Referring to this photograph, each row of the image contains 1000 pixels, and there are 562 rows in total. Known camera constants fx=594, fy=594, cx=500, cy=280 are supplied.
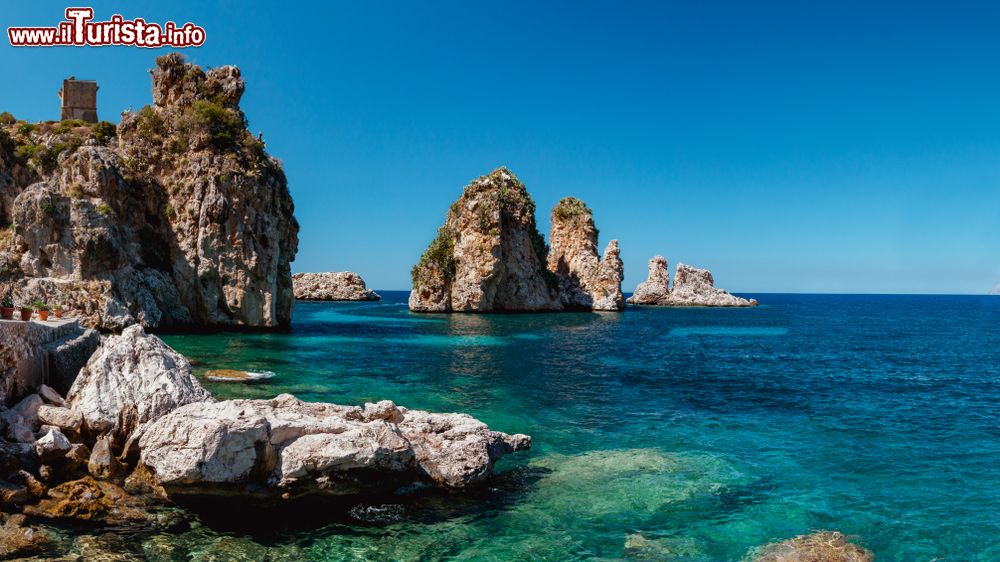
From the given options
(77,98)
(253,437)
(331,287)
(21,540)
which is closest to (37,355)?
(21,540)

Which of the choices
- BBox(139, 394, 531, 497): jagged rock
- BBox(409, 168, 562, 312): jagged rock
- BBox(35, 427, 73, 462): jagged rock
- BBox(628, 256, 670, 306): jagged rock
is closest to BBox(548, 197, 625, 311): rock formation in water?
BBox(409, 168, 562, 312): jagged rock

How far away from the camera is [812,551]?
10.9 metres

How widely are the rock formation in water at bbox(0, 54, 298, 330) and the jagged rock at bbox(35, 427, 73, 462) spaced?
33407 mm

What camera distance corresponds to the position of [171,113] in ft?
164

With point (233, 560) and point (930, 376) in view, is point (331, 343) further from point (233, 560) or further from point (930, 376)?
point (930, 376)

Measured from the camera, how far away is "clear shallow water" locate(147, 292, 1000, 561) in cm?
1133

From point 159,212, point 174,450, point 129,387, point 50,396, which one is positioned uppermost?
point 159,212

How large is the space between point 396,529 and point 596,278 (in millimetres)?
94716

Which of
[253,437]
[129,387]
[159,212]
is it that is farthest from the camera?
[159,212]

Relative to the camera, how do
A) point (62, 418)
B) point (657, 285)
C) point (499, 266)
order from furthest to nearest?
1. point (657, 285)
2. point (499, 266)
3. point (62, 418)

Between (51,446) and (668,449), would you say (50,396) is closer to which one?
(51,446)

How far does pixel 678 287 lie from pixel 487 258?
66.1m

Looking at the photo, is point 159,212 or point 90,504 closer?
point 90,504

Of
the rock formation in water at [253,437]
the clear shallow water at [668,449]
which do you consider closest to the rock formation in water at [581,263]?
the clear shallow water at [668,449]
